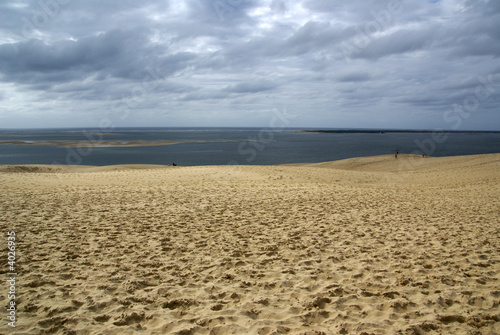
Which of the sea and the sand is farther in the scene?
the sea

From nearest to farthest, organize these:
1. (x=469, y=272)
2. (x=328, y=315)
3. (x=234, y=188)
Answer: (x=328, y=315)
(x=469, y=272)
(x=234, y=188)

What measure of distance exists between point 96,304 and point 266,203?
684 cm

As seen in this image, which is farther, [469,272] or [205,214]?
[205,214]

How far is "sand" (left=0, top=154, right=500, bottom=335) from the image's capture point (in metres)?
3.76

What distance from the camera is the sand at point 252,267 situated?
148 inches

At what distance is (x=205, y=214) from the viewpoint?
8.79 meters

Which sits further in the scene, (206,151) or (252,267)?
(206,151)

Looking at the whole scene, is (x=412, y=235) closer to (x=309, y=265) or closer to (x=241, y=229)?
(x=309, y=265)

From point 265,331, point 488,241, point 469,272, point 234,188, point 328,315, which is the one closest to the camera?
point 265,331

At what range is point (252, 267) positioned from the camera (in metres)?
5.27

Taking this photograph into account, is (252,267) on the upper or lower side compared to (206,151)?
lower

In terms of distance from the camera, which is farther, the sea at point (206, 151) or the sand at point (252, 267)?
the sea at point (206, 151)

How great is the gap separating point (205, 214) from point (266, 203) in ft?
7.83

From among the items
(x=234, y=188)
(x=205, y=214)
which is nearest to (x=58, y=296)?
(x=205, y=214)
